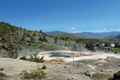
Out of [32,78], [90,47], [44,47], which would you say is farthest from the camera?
[90,47]

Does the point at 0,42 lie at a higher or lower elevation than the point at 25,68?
higher

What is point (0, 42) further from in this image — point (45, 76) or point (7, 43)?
point (45, 76)

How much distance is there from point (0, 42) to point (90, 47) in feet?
98.3

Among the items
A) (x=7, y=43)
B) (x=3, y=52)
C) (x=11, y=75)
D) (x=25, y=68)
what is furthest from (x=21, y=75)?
(x=7, y=43)

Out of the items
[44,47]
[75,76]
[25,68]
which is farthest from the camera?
[44,47]

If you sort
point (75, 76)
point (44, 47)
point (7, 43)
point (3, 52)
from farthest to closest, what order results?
point (44, 47), point (7, 43), point (3, 52), point (75, 76)

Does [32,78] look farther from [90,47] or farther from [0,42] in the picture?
[90,47]

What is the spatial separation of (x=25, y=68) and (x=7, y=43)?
11014 millimetres

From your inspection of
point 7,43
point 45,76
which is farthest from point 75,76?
point 7,43

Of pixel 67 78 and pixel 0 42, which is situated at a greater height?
pixel 0 42

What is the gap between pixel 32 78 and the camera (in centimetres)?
1284

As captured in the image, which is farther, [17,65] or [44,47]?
[44,47]

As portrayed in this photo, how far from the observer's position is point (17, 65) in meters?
15.6

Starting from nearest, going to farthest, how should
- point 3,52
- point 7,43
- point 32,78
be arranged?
point 32,78, point 3,52, point 7,43
